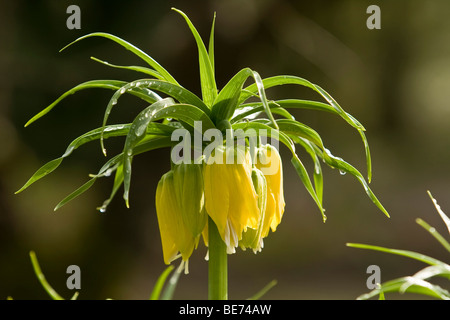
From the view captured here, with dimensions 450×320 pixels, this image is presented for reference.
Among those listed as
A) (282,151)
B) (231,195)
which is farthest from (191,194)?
(282,151)

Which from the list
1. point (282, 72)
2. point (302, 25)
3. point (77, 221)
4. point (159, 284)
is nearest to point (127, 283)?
point (77, 221)

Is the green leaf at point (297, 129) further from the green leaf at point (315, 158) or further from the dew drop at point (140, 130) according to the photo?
the dew drop at point (140, 130)

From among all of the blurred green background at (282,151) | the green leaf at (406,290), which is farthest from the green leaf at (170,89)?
the blurred green background at (282,151)

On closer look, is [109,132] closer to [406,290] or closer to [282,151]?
[406,290]

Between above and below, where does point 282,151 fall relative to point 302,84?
above

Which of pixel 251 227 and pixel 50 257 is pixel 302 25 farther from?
pixel 251 227
